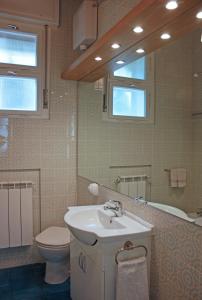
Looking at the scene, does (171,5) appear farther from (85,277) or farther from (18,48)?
(18,48)

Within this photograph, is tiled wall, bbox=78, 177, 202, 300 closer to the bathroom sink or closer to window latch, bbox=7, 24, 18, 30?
Answer: the bathroom sink

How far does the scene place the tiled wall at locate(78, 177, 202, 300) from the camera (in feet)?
4.50

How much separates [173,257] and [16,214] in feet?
6.02

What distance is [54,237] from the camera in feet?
8.68

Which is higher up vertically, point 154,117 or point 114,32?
point 114,32

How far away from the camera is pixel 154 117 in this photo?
201 centimetres

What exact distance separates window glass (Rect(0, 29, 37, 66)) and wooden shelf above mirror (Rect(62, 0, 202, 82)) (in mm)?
771

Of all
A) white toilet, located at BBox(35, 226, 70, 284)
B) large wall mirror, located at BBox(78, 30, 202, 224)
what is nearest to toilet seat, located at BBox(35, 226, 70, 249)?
white toilet, located at BBox(35, 226, 70, 284)

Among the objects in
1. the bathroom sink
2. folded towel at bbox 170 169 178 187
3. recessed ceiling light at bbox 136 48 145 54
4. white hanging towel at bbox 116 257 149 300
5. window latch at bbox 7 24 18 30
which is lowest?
white hanging towel at bbox 116 257 149 300

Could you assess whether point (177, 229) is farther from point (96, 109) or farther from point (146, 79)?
point (96, 109)

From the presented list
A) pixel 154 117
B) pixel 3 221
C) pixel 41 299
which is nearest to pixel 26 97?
pixel 3 221

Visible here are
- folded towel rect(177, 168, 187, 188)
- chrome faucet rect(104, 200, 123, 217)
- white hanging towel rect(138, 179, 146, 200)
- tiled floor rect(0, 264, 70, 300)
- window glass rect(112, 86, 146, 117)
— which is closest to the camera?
folded towel rect(177, 168, 187, 188)

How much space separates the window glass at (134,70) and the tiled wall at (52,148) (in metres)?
0.91

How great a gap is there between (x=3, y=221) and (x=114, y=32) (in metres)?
2.13
